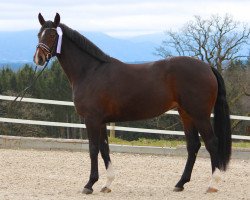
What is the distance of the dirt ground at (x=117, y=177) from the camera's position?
687cm

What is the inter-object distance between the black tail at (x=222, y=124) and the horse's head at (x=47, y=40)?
6.85ft

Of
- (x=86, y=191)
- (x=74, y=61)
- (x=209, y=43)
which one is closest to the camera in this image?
(x=86, y=191)

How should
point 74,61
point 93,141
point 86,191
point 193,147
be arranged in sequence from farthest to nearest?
point 193,147 < point 74,61 < point 93,141 < point 86,191

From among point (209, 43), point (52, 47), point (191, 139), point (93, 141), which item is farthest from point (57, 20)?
point (209, 43)

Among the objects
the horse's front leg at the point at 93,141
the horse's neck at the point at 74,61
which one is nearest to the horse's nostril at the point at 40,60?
the horse's neck at the point at 74,61

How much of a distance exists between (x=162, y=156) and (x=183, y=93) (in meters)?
4.25

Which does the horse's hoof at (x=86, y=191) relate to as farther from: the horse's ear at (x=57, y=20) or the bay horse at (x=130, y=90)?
the horse's ear at (x=57, y=20)

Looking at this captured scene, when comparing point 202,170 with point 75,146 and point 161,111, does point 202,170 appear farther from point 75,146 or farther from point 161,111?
point 75,146

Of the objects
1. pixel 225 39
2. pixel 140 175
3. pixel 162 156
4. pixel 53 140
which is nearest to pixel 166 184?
pixel 140 175

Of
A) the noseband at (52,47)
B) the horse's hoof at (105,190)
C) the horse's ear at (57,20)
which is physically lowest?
the horse's hoof at (105,190)

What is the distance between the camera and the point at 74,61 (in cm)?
733

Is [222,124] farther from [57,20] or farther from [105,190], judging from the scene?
[57,20]

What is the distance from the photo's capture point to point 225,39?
36844 mm

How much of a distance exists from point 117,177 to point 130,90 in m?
1.80
